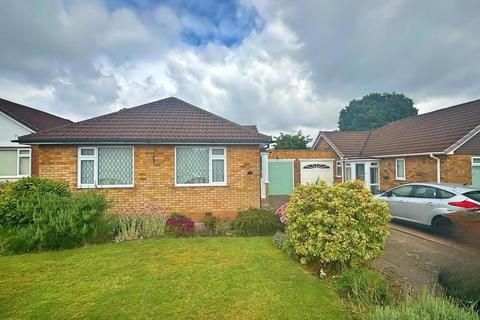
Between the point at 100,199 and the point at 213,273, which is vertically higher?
the point at 100,199

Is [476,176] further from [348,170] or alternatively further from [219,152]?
[219,152]

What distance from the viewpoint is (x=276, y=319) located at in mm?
3006

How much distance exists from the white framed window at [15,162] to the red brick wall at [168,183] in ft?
23.9

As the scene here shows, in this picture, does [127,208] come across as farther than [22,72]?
No

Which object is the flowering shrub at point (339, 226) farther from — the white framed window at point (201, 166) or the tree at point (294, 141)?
the tree at point (294, 141)

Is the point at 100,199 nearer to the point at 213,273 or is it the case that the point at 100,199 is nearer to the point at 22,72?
the point at 213,273

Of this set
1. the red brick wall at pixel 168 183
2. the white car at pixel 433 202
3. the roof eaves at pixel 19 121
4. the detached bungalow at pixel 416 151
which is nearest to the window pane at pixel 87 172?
the red brick wall at pixel 168 183

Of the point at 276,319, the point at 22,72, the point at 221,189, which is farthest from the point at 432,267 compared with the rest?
the point at 22,72

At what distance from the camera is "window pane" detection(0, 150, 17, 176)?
14.0 m

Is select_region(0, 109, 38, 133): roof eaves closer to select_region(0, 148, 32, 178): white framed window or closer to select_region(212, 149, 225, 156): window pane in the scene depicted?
select_region(0, 148, 32, 178): white framed window

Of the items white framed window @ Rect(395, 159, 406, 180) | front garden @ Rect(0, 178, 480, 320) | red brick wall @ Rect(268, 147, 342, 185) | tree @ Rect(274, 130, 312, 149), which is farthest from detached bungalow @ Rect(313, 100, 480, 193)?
front garden @ Rect(0, 178, 480, 320)

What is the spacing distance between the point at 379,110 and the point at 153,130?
46.1 metres

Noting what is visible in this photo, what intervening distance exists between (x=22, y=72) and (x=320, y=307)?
16.7 m

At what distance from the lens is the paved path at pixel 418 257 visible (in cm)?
412
